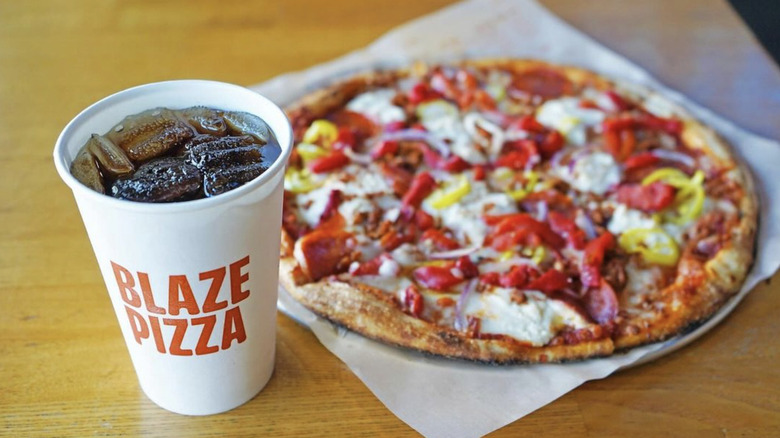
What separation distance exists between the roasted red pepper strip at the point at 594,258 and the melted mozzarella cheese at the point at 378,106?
679 millimetres

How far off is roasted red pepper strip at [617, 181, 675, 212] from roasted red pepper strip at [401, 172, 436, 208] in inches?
18.4

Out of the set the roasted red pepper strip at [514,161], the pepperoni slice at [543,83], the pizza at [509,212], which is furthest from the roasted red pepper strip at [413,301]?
the pepperoni slice at [543,83]

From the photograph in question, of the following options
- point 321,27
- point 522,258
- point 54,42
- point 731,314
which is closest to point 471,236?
point 522,258

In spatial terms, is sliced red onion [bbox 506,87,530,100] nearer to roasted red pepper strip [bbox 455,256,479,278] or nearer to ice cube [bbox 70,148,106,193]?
roasted red pepper strip [bbox 455,256,479,278]

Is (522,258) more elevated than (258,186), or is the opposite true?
(258,186)

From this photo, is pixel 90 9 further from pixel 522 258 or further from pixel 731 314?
pixel 731 314

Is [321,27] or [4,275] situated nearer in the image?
[4,275]

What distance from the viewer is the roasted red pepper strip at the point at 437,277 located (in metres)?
1.62

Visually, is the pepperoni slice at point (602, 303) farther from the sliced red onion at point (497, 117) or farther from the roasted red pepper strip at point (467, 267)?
the sliced red onion at point (497, 117)

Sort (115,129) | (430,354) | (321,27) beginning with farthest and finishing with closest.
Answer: (321,27) < (430,354) < (115,129)

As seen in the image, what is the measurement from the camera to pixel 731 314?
1639mm

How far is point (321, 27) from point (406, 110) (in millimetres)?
651

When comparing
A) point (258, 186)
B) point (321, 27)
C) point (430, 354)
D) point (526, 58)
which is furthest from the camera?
point (321, 27)

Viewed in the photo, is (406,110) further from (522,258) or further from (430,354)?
(430,354)
